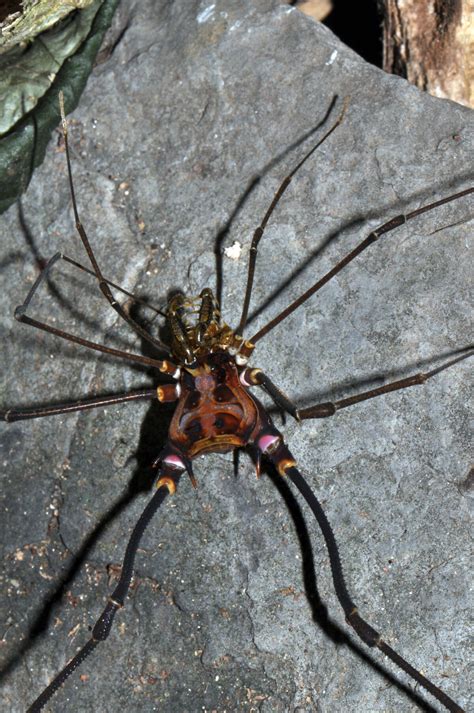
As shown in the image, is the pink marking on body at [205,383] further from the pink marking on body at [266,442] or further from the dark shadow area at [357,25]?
the dark shadow area at [357,25]

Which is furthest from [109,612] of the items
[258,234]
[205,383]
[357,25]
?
[357,25]

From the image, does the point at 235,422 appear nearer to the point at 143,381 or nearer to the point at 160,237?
the point at 143,381

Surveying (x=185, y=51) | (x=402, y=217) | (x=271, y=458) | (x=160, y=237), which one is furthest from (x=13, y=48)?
(x=271, y=458)

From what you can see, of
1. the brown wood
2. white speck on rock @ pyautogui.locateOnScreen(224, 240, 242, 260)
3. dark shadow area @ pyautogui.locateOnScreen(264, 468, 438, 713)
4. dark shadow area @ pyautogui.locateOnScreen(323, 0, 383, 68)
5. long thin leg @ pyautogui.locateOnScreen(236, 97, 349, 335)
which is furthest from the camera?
dark shadow area @ pyautogui.locateOnScreen(323, 0, 383, 68)

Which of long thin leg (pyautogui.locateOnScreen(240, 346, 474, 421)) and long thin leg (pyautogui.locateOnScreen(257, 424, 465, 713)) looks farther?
long thin leg (pyautogui.locateOnScreen(240, 346, 474, 421))

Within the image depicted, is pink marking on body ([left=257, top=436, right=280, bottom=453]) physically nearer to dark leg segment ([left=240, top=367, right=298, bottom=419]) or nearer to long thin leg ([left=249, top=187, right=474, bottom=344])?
dark leg segment ([left=240, top=367, right=298, bottom=419])

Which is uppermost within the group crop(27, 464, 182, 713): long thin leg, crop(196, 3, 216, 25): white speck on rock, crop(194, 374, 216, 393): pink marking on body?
crop(196, 3, 216, 25): white speck on rock

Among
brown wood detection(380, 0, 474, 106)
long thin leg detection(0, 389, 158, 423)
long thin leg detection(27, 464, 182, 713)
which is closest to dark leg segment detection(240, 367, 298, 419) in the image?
long thin leg detection(0, 389, 158, 423)

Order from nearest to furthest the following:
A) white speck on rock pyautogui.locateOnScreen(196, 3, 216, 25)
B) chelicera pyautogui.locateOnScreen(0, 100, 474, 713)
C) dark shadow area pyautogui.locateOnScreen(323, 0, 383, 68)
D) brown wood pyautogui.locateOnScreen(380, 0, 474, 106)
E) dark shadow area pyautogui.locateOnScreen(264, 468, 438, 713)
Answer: chelicera pyautogui.locateOnScreen(0, 100, 474, 713) < dark shadow area pyautogui.locateOnScreen(264, 468, 438, 713) < brown wood pyautogui.locateOnScreen(380, 0, 474, 106) < white speck on rock pyautogui.locateOnScreen(196, 3, 216, 25) < dark shadow area pyautogui.locateOnScreen(323, 0, 383, 68)

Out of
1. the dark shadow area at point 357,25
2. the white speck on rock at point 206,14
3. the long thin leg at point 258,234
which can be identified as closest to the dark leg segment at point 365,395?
the long thin leg at point 258,234
